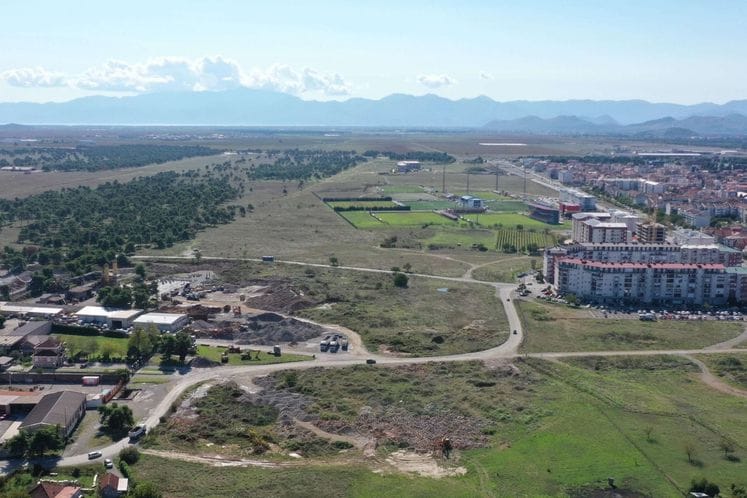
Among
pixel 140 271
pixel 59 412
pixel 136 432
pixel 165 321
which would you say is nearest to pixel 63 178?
pixel 140 271

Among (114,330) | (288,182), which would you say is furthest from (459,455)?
(288,182)

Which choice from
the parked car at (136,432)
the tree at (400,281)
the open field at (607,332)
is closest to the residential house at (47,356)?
the parked car at (136,432)

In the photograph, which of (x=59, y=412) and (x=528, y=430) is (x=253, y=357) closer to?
(x=59, y=412)

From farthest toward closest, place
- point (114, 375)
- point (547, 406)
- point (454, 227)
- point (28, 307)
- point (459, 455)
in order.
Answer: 1. point (454, 227)
2. point (28, 307)
3. point (114, 375)
4. point (547, 406)
5. point (459, 455)

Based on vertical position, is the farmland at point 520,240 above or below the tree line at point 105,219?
below

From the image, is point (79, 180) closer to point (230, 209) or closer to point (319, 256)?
point (230, 209)

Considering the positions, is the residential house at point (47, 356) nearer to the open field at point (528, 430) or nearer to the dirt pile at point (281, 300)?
the open field at point (528, 430)

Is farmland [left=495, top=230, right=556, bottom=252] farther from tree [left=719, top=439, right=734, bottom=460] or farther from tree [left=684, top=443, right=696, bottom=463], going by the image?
tree [left=684, top=443, right=696, bottom=463]
